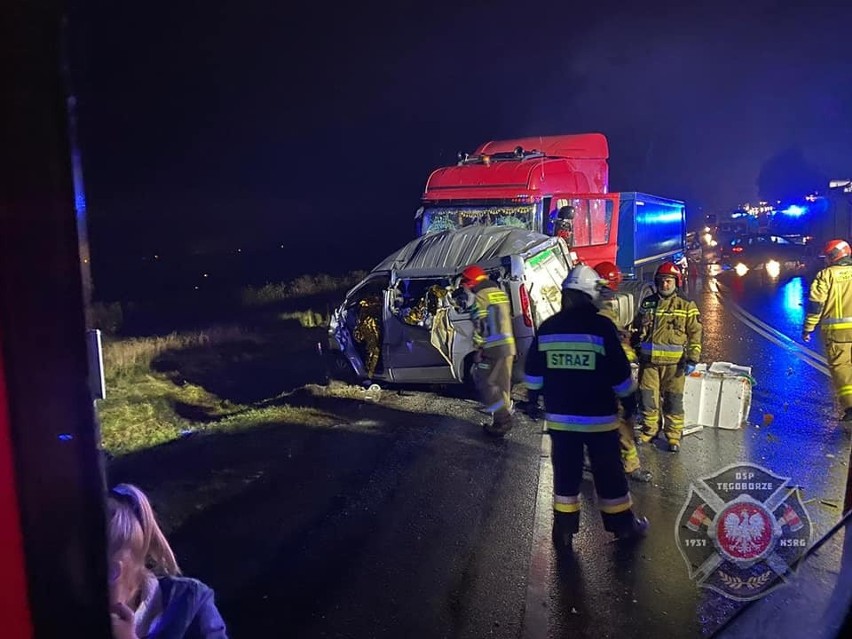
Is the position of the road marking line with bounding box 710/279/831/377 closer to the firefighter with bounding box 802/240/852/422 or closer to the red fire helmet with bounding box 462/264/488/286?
the firefighter with bounding box 802/240/852/422

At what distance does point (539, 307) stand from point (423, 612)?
4481 millimetres

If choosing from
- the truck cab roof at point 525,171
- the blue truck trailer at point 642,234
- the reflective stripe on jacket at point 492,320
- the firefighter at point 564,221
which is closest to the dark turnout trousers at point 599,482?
the reflective stripe on jacket at point 492,320

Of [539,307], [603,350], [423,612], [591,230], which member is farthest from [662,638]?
[591,230]

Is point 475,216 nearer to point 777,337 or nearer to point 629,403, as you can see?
point 777,337

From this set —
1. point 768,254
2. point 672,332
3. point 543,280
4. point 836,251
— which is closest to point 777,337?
point 836,251

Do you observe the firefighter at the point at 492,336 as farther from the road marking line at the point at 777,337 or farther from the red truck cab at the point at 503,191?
the road marking line at the point at 777,337

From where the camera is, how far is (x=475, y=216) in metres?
10.7

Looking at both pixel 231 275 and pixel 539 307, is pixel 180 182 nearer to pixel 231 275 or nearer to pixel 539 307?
pixel 231 275

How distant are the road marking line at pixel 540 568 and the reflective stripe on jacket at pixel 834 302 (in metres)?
3.19

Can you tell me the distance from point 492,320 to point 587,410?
8.16 ft

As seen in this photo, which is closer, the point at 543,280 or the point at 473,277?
the point at 473,277

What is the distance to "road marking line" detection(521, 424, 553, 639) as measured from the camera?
3461 millimetres

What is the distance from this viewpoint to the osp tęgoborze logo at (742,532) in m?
3.75

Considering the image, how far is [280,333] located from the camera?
13477mm
